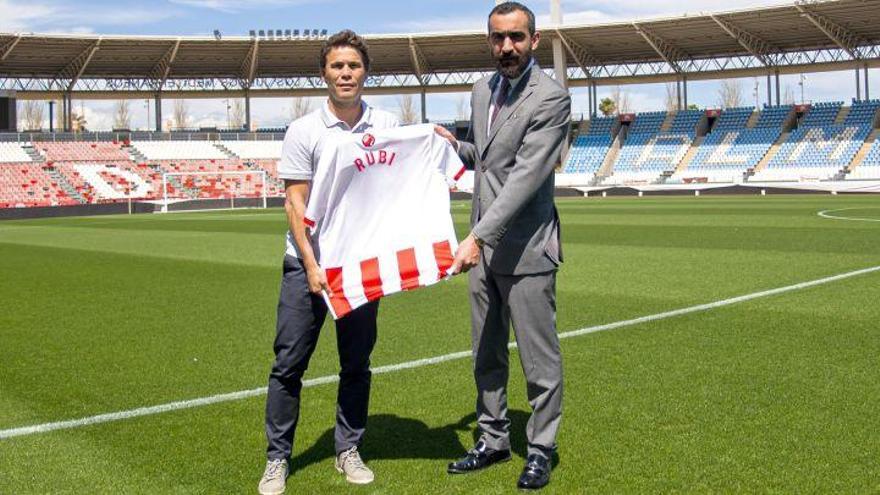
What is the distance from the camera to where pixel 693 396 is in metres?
5.23

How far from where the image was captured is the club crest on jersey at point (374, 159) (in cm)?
397

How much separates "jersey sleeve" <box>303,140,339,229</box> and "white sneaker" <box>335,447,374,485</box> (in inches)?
43.6

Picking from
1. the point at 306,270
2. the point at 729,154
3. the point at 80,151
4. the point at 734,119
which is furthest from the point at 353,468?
the point at 734,119

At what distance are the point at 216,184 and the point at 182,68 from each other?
380 inches

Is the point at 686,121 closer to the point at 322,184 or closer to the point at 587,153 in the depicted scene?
the point at 587,153

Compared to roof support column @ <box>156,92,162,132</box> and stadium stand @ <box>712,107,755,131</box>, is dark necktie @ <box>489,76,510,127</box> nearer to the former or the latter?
stadium stand @ <box>712,107,755,131</box>

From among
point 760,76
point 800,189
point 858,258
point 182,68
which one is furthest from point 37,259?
point 760,76

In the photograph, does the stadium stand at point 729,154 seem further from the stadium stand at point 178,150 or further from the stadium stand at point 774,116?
the stadium stand at point 178,150

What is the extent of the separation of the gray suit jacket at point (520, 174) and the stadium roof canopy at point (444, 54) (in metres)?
46.7

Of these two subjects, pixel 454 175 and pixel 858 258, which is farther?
pixel 858 258

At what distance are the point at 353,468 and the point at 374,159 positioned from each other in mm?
1431

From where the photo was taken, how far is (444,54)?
58.4 metres

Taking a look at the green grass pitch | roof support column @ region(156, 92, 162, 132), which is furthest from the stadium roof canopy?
the green grass pitch

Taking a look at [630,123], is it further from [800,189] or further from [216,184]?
[216,184]
